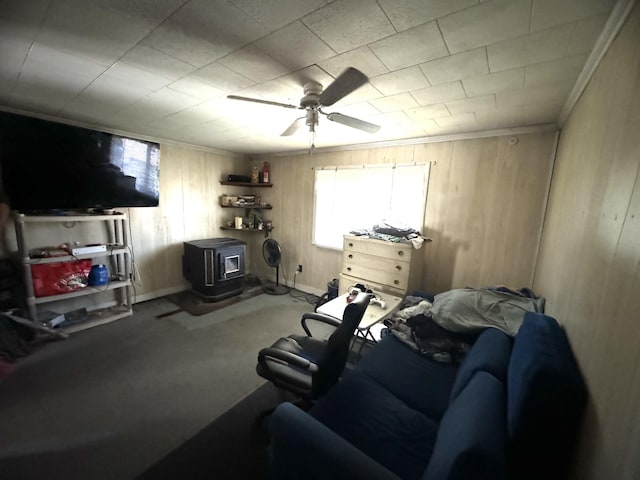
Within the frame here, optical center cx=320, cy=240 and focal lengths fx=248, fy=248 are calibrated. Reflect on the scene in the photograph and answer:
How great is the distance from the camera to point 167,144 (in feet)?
11.3

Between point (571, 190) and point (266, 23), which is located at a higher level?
point (266, 23)

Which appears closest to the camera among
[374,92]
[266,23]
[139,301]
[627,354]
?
[627,354]

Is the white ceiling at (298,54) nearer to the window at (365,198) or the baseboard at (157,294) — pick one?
the window at (365,198)

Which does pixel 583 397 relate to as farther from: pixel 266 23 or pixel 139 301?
pixel 139 301

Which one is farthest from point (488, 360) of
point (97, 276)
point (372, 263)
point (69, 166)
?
point (69, 166)

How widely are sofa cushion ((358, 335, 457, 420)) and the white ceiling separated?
1.82 meters

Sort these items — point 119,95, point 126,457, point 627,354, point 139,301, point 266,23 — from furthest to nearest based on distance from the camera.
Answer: point 139,301 → point 119,95 → point 126,457 → point 266,23 → point 627,354

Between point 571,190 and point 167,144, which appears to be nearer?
point 571,190

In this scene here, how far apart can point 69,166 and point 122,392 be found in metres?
2.26

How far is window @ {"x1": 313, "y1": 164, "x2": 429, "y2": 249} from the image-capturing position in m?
2.99

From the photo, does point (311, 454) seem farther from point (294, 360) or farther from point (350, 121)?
point (350, 121)

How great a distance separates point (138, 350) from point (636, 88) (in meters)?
3.54

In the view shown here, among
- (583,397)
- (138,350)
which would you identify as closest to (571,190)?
(583,397)

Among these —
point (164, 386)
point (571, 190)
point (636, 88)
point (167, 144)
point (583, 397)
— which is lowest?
point (164, 386)
